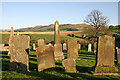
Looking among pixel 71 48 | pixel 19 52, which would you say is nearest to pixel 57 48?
pixel 71 48

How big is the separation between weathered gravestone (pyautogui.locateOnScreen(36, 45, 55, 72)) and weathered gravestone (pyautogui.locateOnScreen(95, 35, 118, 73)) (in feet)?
11.3

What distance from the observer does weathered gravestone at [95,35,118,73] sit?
1116 centimetres

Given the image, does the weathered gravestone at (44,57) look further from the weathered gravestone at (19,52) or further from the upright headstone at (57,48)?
the upright headstone at (57,48)

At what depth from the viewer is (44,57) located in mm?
11523

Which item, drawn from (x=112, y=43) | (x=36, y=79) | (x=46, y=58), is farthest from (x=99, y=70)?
(x=36, y=79)

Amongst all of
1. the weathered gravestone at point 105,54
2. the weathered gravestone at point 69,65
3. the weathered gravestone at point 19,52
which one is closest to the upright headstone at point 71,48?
the weathered gravestone at point 69,65

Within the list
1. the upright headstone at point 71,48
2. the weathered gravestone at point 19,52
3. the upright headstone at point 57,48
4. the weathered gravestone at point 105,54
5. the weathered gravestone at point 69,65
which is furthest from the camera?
the upright headstone at point 57,48

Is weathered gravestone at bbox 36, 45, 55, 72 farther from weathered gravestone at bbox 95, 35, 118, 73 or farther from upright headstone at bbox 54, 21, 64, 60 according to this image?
upright headstone at bbox 54, 21, 64, 60

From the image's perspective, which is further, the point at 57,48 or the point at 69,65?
the point at 57,48

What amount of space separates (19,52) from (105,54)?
6.11 metres

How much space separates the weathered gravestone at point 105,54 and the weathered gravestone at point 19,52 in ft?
16.7

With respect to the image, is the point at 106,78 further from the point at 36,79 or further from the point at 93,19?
the point at 93,19

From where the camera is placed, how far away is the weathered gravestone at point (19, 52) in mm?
10820

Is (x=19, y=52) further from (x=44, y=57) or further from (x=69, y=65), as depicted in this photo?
(x=69, y=65)
